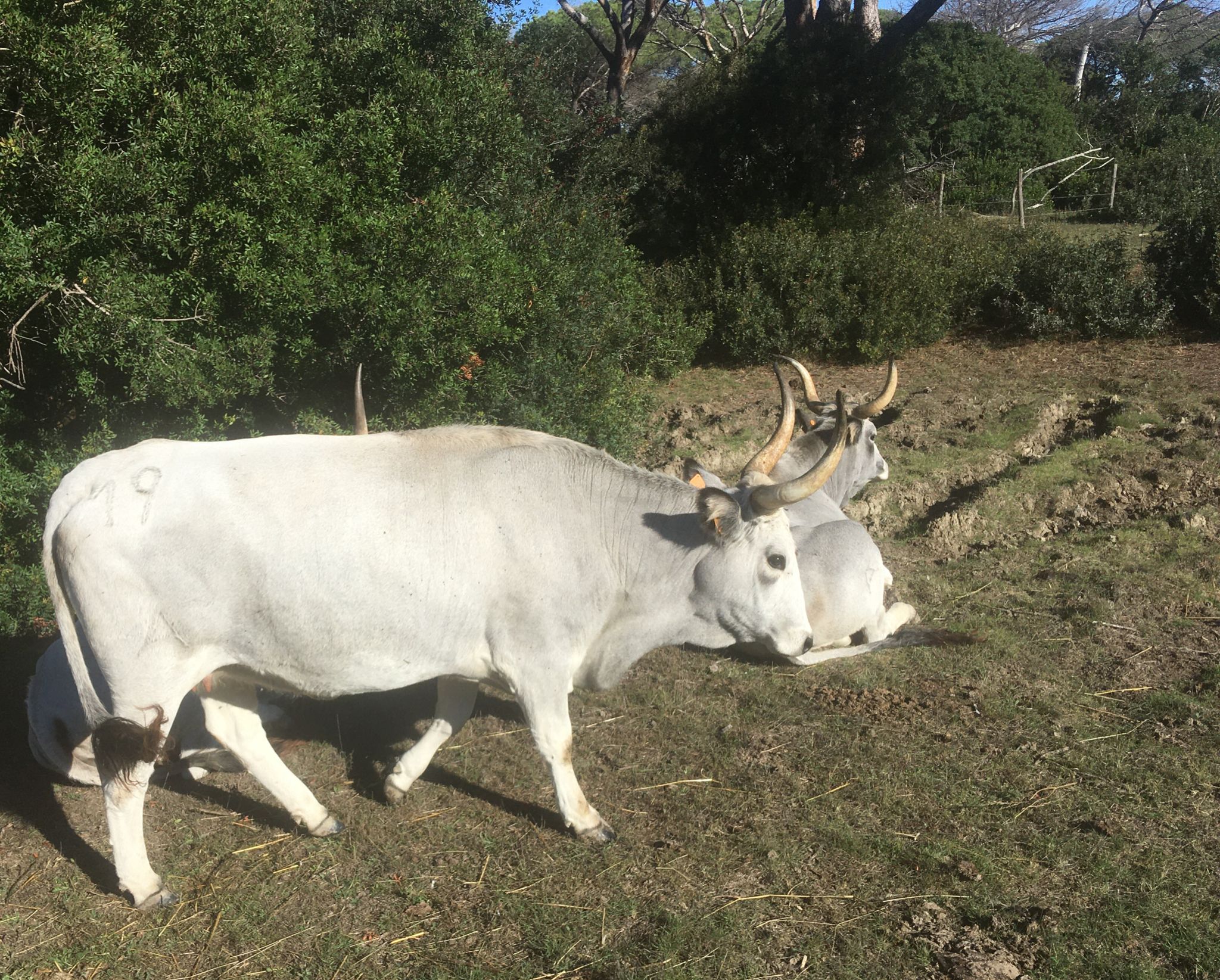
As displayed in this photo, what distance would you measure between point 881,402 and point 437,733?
4.60 meters

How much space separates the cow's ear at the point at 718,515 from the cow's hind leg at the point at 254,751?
2.31 m

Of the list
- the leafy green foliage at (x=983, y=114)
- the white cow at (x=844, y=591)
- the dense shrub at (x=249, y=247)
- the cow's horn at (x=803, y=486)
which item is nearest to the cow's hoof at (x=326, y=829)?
the cow's horn at (x=803, y=486)

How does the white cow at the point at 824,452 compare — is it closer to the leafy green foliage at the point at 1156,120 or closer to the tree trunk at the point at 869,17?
the leafy green foliage at the point at 1156,120

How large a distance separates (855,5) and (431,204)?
1426 cm

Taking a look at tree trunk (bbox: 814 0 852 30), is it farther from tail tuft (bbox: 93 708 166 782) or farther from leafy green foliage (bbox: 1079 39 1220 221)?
A: tail tuft (bbox: 93 708 166 782)

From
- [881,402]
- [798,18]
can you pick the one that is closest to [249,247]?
[881,402]

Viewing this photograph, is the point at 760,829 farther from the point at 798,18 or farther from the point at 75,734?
the point at 798,18

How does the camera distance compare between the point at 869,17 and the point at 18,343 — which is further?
the point at 869,17

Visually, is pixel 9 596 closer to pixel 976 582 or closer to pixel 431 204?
pixel 431 204

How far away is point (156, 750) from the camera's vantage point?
4496mm

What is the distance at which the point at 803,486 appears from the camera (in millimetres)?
5004

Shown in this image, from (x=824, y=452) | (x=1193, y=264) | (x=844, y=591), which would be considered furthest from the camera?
(x=1193, y=264)

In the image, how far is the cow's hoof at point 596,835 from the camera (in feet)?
16.0

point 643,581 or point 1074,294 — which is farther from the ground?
point 1074,294
